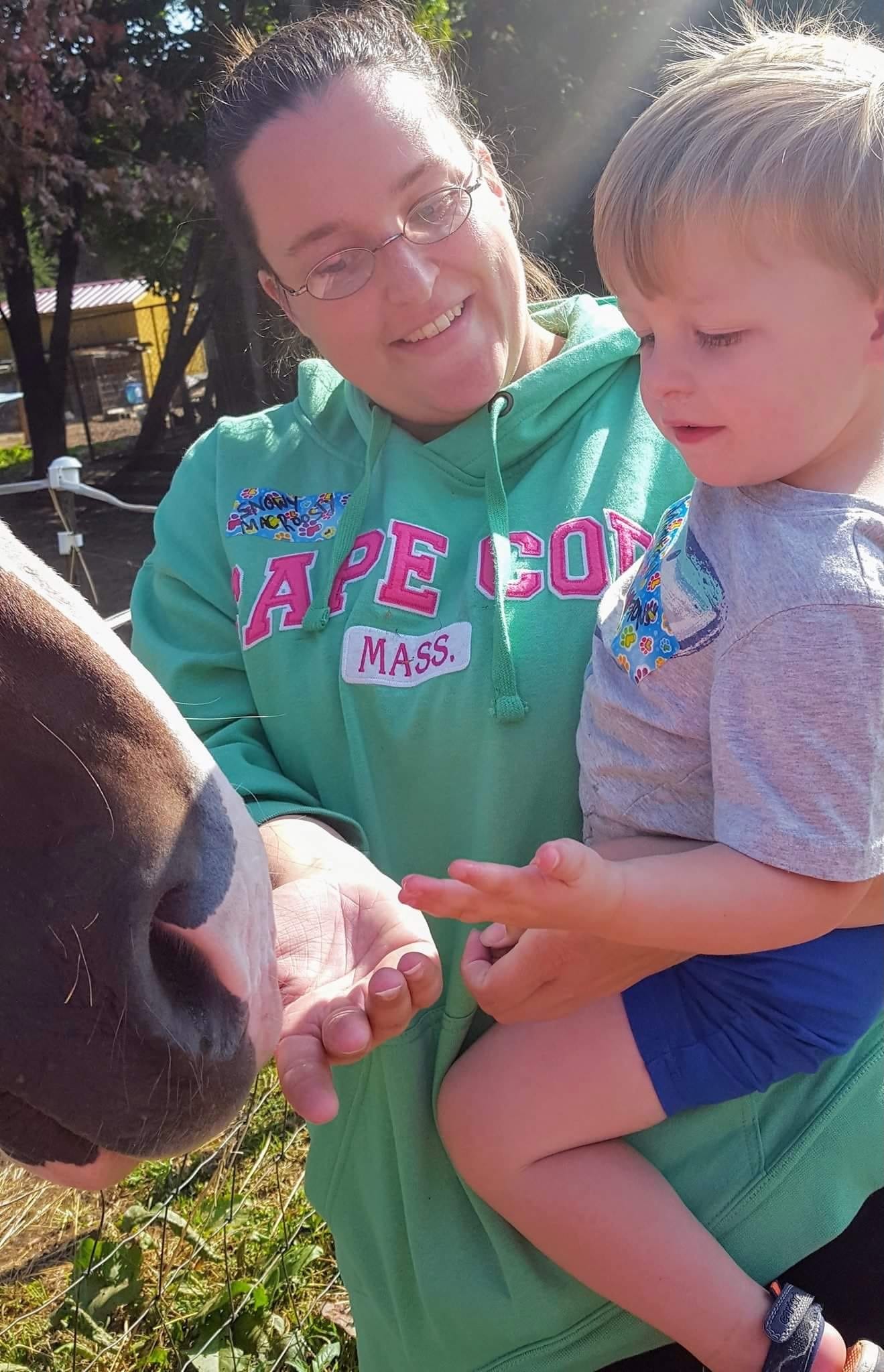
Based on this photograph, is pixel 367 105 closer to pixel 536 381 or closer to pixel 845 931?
pixel 536 381

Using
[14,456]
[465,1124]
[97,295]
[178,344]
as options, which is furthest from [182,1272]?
[97,295]

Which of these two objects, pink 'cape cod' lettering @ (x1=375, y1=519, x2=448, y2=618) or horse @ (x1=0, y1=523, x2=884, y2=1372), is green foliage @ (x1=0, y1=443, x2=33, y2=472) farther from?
horse @ (x1=0, y1=523, x2=884, y2=1372)

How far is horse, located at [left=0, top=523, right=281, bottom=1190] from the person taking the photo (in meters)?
1.10

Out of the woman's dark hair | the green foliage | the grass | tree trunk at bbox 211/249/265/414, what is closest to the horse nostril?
the grass

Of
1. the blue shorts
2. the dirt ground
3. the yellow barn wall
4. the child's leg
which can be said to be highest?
the blue shorts

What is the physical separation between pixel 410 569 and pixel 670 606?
1.56 ft

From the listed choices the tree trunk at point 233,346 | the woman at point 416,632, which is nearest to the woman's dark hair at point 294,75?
the woman at point 416,632

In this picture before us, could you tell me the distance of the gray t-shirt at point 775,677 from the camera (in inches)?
45.9

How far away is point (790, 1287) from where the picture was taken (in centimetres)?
142

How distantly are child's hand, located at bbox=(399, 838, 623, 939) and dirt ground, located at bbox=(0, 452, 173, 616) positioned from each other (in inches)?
292

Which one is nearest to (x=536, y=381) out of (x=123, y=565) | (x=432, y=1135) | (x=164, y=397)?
(x=432, y=1135)

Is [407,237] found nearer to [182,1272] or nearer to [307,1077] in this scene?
[307,1077]

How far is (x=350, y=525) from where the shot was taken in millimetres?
1757

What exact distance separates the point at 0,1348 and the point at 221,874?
1.92 m
